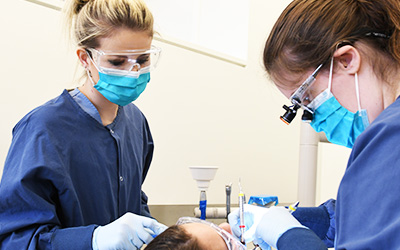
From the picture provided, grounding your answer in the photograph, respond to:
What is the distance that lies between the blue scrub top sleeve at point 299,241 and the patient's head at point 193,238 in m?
0.23

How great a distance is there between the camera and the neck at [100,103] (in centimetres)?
142

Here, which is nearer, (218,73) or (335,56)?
(335,56)

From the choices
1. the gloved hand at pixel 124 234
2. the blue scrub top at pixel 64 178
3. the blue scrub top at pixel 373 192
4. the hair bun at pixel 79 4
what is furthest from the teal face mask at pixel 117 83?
the blue scrub top at pixel 373 192

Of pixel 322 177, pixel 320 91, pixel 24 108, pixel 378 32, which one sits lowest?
pixel 322 177

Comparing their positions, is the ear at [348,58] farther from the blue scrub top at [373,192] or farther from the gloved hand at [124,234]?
the gloved hand at [124,234]

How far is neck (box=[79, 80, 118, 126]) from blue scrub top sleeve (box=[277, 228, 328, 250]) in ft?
2.60

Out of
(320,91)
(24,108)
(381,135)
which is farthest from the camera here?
(24,108)

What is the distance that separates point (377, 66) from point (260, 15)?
7.60 feet

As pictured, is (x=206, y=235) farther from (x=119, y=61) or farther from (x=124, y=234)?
(x=119, y=61)

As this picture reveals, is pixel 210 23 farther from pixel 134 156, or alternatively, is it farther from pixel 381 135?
pixel 381 135

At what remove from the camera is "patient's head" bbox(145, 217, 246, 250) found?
1.07m

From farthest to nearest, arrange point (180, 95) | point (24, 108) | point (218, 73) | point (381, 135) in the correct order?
point (218, 73)
point (180, 95)
point (24, 108)
point (381, 135)

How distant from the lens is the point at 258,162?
2951 mm

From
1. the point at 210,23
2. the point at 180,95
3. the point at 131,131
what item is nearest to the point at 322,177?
the point at 180,95
